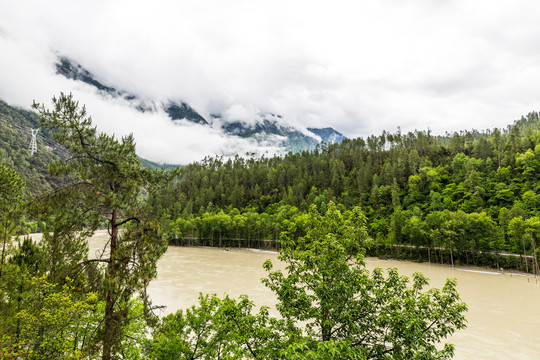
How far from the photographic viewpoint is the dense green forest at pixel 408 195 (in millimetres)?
56875

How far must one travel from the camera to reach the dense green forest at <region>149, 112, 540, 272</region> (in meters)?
56.9

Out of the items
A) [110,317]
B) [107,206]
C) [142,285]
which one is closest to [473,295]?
[142,285]

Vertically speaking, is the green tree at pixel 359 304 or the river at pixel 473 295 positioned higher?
the green tree at pixel 359 304

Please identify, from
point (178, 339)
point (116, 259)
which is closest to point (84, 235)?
point (116, 259)

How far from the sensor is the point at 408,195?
9119 centimetres

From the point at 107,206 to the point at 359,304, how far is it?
8627mm

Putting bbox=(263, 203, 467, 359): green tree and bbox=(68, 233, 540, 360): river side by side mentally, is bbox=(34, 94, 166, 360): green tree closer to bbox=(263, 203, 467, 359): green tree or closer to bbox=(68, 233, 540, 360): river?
bbox=(263, 203, 467, 359): green tree

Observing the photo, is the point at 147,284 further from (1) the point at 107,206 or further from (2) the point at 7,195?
(2) the point at 7,195

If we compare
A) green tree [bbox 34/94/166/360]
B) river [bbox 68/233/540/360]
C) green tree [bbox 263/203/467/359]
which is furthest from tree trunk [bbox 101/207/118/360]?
river [bbox 68/233/540/360]

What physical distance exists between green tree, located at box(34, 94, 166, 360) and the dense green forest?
2034 mm

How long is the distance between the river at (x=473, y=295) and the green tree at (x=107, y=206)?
5927 millimetres

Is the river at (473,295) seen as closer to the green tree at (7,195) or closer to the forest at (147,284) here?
the forest at (147,284)

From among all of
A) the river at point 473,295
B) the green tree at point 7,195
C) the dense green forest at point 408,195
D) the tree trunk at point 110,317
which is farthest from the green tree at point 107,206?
the river at point 473,295

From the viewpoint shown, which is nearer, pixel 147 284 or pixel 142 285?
pixel 142 285
